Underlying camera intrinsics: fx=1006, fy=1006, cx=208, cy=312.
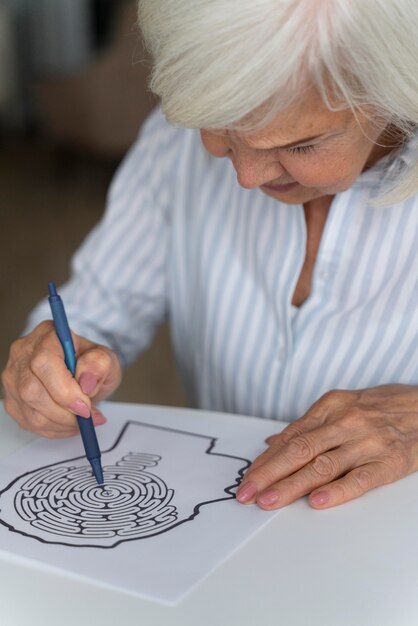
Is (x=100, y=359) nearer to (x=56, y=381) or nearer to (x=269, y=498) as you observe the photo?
(x=56, y=381)

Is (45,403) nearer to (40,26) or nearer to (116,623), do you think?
(116,623)

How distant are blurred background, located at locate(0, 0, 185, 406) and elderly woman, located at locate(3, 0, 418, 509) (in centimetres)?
174

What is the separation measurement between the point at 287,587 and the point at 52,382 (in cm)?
44

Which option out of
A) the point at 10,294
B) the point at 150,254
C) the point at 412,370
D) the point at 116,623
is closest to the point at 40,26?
the point at 10,294

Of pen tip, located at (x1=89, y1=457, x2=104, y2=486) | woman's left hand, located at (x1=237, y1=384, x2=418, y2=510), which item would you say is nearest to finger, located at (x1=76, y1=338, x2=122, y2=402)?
pen tip, located at (x1=89, y1=457, x2=104, y2=486)

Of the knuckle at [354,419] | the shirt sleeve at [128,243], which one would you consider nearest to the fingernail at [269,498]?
the knuckle at [354,419]

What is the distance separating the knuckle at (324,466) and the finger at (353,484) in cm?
1

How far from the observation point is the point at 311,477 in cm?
115

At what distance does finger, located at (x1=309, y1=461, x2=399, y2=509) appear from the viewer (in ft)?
3.71

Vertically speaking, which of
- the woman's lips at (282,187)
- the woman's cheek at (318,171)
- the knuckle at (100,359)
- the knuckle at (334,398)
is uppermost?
the woman's cheek at (318,171)

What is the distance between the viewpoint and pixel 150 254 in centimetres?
173

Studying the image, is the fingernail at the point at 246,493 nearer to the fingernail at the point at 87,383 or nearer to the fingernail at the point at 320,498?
the fingernail at the point at 320,498

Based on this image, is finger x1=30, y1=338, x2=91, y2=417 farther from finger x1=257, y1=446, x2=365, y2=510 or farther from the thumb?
finger x1=257, y1=446, x2=365, y2=510

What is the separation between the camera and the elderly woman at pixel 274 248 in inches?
41.3
